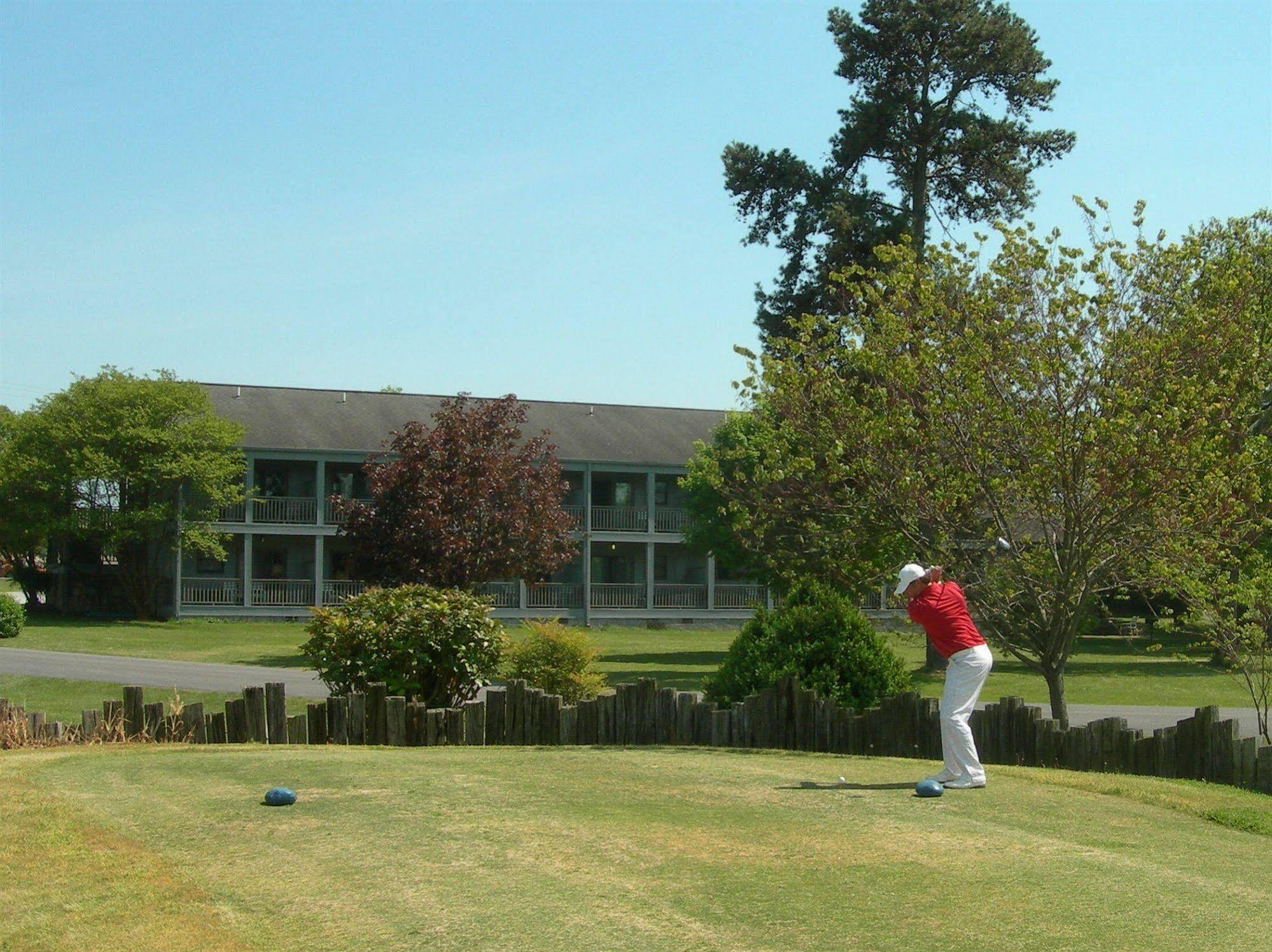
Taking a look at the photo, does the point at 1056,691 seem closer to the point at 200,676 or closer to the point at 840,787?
the point at 840,787

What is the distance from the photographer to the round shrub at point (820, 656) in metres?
14.3

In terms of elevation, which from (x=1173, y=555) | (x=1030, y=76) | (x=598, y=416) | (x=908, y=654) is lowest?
(x=908, y=654)

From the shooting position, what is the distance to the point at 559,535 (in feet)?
105

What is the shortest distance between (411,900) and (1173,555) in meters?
9.76

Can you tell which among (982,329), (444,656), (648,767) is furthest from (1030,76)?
(648,767)

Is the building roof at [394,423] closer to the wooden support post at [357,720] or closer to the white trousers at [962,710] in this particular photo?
the wooden support post at [357,720]

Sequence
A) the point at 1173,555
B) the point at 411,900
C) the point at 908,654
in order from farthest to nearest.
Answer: the point at 908,654 → the point at 1173,555 → the point at 411,900

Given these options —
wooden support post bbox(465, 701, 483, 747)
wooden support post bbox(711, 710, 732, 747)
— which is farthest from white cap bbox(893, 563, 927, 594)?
wooden support post bbox(465, 701, 483, 747)

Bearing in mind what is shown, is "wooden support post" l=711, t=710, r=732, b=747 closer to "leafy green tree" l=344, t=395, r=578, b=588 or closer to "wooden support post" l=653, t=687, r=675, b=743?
"wooden support post" l=653, t=687, r=675, b=743

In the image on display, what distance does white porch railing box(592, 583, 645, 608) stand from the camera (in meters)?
54.1

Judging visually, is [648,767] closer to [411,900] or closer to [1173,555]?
[411,900]

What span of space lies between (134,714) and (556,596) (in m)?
40.9

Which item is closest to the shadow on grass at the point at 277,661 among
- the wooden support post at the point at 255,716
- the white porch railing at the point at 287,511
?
the white porch railing at the point at 287,511

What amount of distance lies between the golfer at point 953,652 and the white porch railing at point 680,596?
45.2 metres
